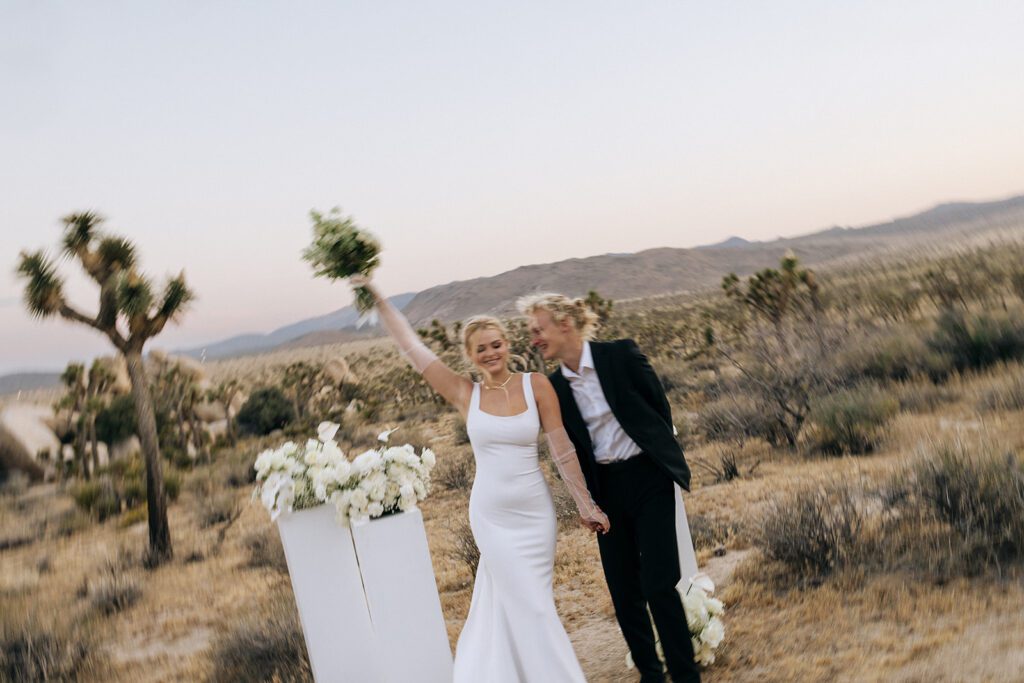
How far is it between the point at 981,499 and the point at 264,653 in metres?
5.16

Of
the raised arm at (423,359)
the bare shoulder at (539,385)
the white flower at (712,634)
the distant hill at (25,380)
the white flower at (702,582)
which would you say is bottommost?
the white flower at (712,634)

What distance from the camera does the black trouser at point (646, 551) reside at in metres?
4.26

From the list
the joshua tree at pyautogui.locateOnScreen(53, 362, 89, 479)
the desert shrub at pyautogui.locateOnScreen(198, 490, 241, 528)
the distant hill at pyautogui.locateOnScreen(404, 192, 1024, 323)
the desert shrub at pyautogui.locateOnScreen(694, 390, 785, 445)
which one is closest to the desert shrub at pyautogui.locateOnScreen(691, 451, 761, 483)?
the desert shrub at pyautogui.locateOnScreen(694, 390, 785, 445)

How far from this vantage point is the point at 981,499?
20.0 feet

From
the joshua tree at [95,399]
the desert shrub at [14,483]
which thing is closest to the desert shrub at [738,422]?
the joshua tree at [95,399]

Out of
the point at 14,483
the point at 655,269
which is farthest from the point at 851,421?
the point at 655,269

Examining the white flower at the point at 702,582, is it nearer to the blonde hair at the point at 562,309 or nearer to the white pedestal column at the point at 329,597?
the blonde hair at the point at 562,309

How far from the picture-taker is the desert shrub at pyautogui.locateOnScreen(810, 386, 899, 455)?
10109 mm

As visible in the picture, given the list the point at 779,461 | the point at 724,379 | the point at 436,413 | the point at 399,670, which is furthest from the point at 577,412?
the point at 436,413

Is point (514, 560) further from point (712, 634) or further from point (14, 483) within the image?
point (14, 483)

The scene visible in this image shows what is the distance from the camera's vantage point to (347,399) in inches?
1412

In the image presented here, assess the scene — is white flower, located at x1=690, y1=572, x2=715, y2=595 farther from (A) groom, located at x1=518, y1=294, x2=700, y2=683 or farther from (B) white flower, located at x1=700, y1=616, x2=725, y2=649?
(A) groom, located at x1=518, y1=294, x2=700, y2=683

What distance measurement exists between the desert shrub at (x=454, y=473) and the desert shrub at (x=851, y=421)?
4.85 metres

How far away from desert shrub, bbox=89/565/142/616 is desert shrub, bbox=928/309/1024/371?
11672 millimetres
